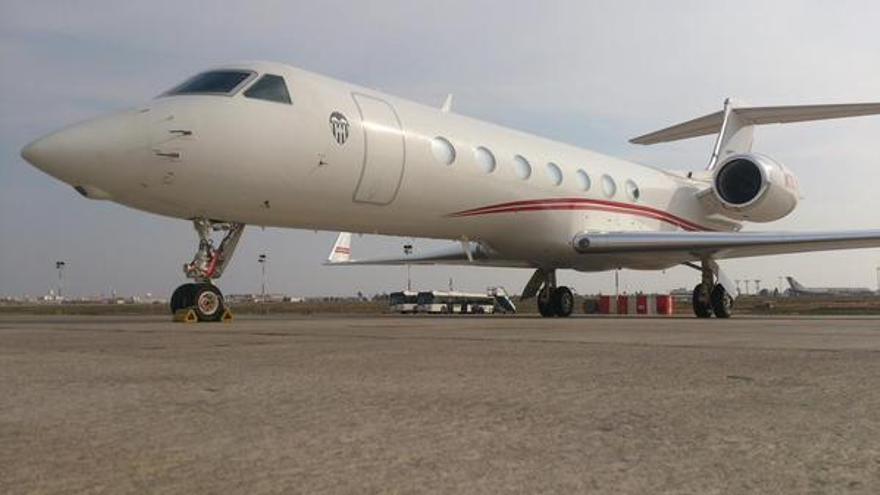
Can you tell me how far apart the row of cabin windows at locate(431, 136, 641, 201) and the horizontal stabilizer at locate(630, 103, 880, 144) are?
631 cm

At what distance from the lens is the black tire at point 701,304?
18.6 m

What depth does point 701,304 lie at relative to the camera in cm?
1862

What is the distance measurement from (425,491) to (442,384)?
6.02 feet

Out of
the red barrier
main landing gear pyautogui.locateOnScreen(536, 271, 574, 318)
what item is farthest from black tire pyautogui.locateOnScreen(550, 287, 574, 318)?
the red barrier

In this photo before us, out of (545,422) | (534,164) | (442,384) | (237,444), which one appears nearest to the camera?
(237,444)

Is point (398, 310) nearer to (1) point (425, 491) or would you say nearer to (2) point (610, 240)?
(2) point (610, 240)

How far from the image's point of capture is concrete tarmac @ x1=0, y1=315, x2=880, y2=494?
197 centimetres

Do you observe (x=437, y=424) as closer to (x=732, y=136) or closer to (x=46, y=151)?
(x=46, y=151)

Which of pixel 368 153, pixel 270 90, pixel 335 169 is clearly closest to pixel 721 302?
pixel 368 153

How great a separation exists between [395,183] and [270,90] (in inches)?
97.8

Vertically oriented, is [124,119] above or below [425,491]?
above

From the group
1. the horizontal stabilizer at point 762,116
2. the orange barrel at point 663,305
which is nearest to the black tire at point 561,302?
the horizontal stabilizer at point 762,116

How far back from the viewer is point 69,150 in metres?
9.53

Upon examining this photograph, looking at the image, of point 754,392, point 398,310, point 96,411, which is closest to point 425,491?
point 96,411
